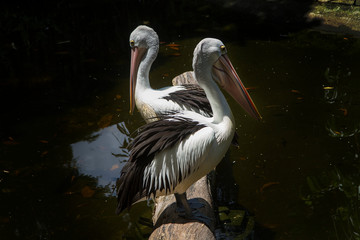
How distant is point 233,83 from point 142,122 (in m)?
1.97

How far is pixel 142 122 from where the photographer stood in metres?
4.64

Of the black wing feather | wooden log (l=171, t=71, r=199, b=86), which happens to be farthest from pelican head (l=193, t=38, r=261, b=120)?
wooden log (l=171, t=71, r=199, b=86)

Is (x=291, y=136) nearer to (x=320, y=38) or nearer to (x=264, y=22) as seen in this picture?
(x=320, y=38)

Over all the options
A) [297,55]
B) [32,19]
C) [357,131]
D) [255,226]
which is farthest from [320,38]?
[32,19]

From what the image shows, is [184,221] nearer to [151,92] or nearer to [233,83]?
[233,83]

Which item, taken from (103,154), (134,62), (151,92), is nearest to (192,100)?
(151,92)

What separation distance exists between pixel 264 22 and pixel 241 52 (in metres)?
1.48

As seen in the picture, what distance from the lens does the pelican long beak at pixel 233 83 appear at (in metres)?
2.80

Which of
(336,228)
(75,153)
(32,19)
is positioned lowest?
(336,228)

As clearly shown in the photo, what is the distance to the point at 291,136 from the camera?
13.6 ft

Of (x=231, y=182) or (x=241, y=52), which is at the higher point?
(x=241, y=52)

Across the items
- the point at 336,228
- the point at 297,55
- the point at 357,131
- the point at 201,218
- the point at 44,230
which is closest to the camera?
the point at 201,218

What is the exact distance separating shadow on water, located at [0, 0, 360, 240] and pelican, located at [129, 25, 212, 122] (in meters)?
0.73

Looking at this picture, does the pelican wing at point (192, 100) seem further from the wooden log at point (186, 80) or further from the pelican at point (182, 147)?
the wooden log at point (186, 80)
